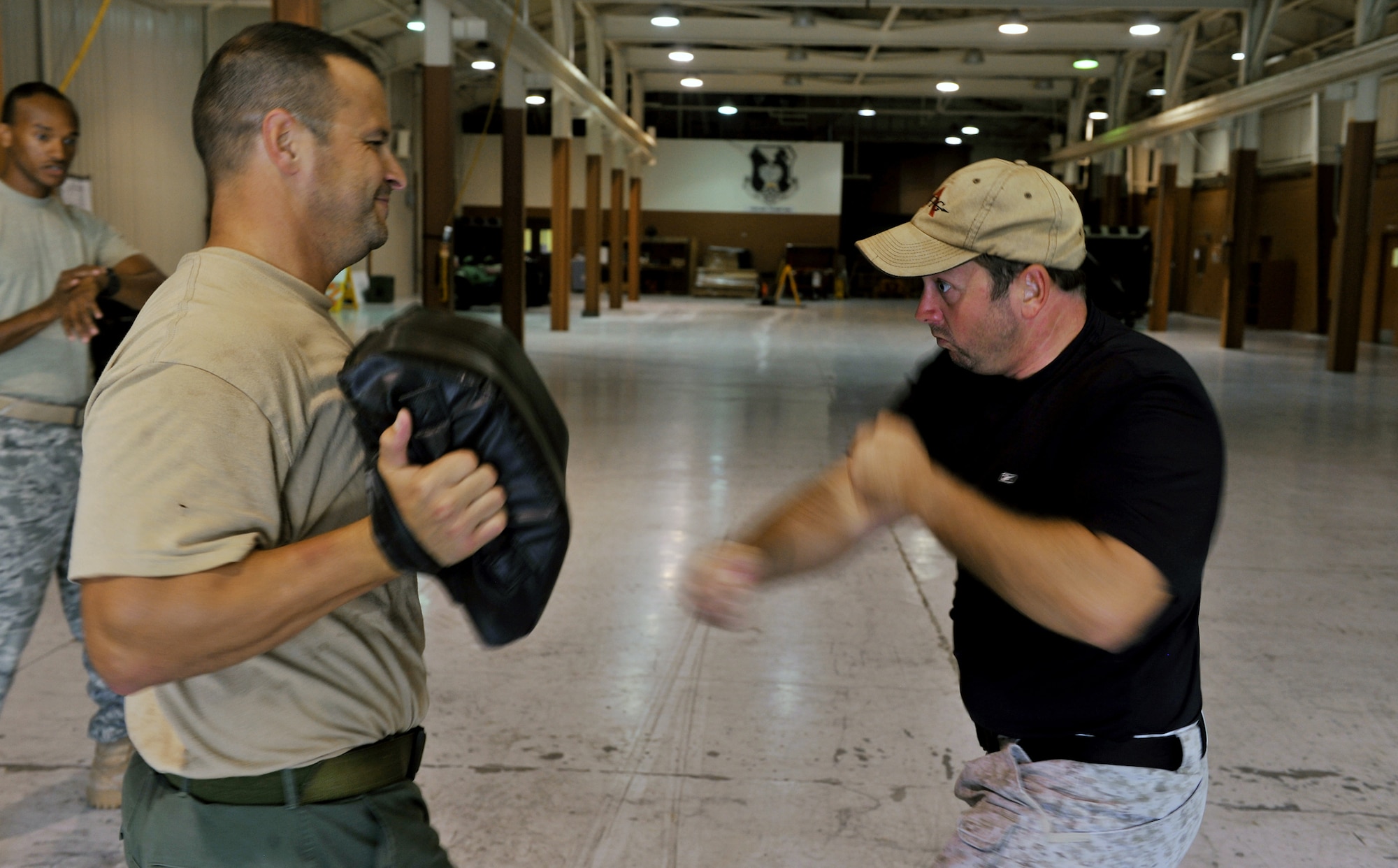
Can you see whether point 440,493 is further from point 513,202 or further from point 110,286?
point 513,202

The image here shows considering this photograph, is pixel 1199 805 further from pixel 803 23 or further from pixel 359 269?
pixel 359 269

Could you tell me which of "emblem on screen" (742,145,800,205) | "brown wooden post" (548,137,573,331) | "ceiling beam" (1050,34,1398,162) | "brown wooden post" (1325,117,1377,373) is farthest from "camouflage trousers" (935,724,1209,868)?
"emblem on screen" (742,145,800,205)

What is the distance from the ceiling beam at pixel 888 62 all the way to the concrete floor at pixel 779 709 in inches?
759

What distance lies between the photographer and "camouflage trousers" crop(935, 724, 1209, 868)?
1727mm

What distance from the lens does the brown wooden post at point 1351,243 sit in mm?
15539

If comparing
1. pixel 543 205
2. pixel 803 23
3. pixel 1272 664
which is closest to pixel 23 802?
pixel 1272 664

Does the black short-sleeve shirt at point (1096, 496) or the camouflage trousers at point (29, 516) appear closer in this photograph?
the black short-sleeve shirt at point (1096, 496)

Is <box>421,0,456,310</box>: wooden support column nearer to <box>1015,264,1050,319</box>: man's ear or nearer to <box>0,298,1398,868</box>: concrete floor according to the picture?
<box>0,298,1398,868</box>: concrete floor

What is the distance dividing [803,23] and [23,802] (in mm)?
19637

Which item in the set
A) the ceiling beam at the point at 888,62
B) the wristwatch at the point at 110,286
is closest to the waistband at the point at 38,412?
the wristwatch at the point at 110,286

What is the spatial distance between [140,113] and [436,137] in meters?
9.58

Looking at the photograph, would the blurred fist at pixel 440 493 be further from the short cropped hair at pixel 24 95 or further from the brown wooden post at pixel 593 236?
the brown wooden post at pixel 593 236

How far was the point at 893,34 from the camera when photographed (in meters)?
21.2

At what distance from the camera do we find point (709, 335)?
781 inches
